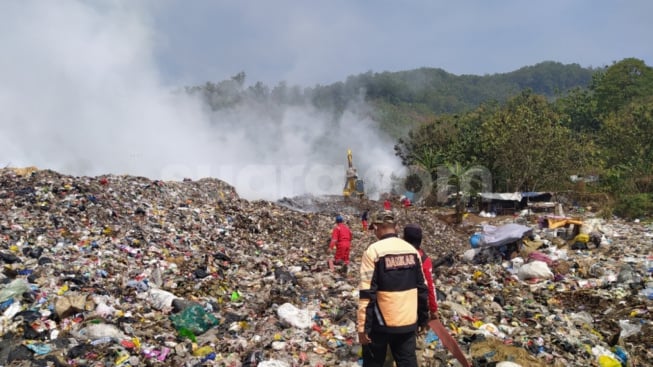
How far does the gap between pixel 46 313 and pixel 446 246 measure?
10737 mm

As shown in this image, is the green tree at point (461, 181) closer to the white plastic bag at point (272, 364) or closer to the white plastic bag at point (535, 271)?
the white plastic bag at point (535, 271)

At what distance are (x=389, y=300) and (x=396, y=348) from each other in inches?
14.7

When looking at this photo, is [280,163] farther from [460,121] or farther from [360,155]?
[460,121]

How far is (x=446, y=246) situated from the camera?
13.0m

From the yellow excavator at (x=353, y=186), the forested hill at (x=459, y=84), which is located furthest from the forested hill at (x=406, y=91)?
the yellow excavator at (x=353, y=186)

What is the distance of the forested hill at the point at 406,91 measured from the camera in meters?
42.5

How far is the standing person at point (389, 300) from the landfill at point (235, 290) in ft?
4.16

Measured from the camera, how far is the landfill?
4.17m

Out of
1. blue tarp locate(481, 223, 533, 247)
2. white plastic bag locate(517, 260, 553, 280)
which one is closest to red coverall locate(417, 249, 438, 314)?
white plastic bag locate(517, 260, 553, 280)

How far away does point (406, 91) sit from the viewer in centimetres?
7469

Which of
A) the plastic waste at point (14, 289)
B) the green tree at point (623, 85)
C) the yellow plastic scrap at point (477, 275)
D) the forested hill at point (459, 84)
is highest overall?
the forested hill at point (459, 84)

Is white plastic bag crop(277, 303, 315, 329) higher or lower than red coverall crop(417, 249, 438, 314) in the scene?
lower

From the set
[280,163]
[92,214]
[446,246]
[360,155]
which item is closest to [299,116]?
[360,155]

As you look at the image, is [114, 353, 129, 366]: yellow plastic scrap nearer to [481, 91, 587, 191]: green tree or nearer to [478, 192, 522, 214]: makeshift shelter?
[478, 192, 522, 214]: makeshift shelter
